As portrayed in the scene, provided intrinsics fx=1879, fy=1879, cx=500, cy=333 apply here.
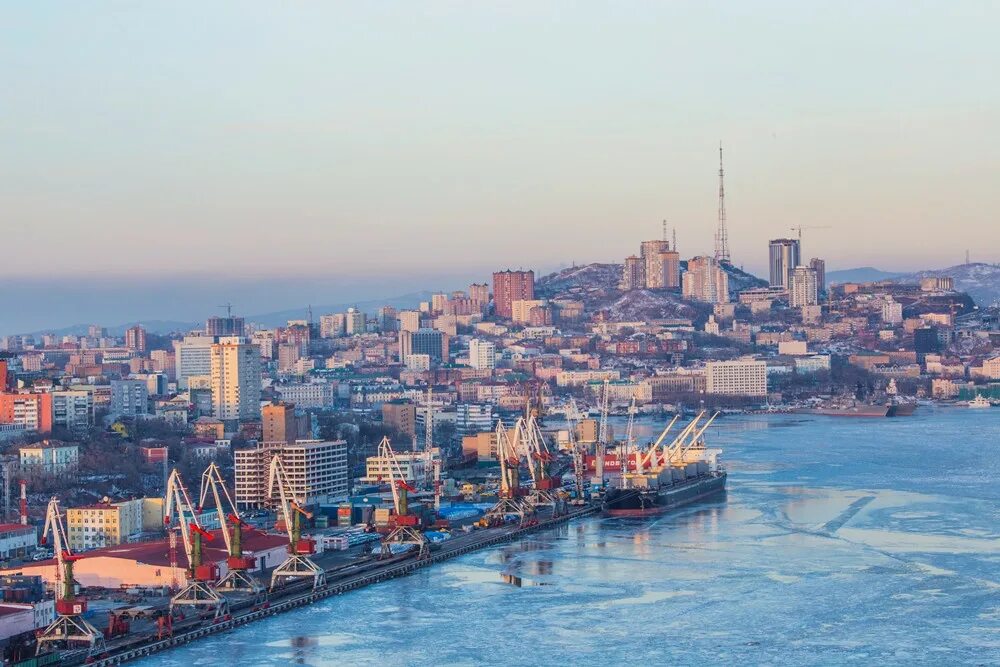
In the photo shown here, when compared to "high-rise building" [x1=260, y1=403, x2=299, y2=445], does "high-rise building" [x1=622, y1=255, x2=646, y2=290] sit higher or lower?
higher

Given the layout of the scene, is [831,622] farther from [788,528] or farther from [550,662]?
[788,528]

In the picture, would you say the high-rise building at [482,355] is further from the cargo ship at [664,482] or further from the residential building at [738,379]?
the cargo ship at [664,482]

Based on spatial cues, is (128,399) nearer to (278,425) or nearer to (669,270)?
(278,425)

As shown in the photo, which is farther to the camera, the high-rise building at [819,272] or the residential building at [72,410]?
the high-rise building at [819,272]

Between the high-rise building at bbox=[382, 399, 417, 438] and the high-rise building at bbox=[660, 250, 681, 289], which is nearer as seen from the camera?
the high-rise building at bbox=[382, 399, 417, 438]

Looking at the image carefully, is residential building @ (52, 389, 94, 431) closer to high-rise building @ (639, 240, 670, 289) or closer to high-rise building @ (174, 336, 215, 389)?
high-rise building @ (174, 336, 215, 389)

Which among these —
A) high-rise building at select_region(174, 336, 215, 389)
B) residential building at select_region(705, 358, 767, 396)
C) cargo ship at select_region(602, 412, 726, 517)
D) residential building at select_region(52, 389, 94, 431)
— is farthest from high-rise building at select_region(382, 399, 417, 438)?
residential building at select_region(705, 358, 767, 396)

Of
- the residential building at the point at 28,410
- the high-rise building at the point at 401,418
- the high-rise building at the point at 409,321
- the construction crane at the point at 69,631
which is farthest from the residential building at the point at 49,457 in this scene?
the high-rise building at the point at 409,321
